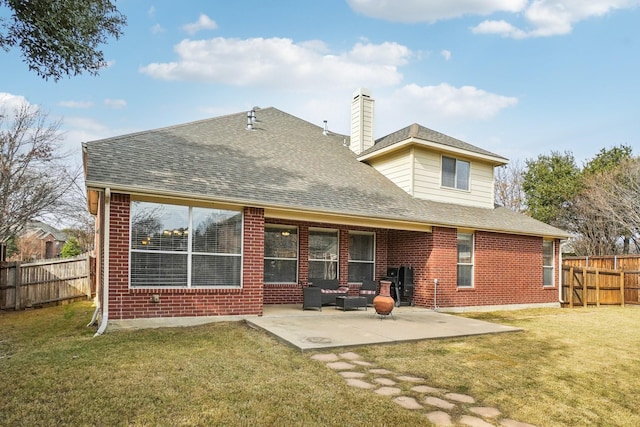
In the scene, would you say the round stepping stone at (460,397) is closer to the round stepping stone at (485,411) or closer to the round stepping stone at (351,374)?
the round stepping stone at (485,411)

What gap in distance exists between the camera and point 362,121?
15398 millimetres

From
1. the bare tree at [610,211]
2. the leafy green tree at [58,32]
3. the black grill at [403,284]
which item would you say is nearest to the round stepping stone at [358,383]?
the leafy green tree at [58,32]

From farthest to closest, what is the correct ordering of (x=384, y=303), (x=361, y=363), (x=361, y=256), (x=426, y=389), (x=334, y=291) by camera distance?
(x=361, y=256), (x=334, y=291), (x=384, y=303), (x=361, y=363), (x=426, y=389)

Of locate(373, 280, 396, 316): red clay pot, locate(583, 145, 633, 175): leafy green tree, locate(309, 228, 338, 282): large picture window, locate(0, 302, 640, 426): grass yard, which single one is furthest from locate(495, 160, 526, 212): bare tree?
locate(373, 280, 396, 316): red clay pot

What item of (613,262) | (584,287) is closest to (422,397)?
(584,287)

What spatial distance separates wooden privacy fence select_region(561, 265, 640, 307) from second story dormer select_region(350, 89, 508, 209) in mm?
4346

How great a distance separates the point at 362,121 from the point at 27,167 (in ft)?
47.6

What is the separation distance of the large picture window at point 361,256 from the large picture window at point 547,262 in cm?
646

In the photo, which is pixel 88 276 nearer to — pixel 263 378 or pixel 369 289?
pixel 369 289

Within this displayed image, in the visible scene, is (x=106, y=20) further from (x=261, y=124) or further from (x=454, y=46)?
(x=454, y=46)

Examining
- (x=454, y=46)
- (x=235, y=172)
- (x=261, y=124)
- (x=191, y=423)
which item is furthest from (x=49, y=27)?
(x=454, y=46)

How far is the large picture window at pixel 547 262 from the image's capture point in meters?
15.0

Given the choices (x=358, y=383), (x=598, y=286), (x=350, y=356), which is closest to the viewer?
(x=358, y=383)

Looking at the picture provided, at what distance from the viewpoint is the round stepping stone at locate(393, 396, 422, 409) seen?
4.33 m
